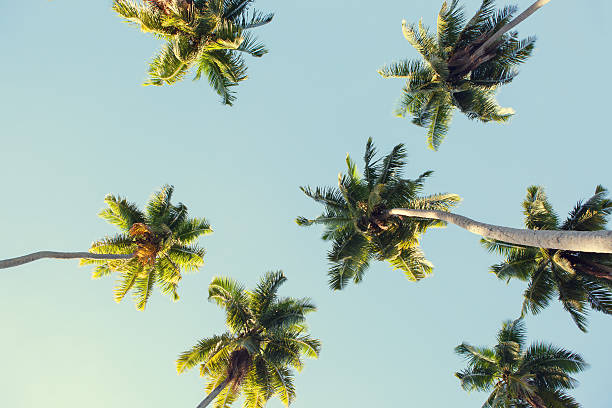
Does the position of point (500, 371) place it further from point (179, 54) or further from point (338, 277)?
point (179, 54)

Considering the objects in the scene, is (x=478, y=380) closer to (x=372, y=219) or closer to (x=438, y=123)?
(x=372, y=219)

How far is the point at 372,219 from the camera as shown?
1488 cm

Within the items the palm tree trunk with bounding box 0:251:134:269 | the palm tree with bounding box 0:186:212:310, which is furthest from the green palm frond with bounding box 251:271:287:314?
Answer: the palm tree trunk with bounding box 0:251:134:269

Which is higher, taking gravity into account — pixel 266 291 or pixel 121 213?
pixel 121 213

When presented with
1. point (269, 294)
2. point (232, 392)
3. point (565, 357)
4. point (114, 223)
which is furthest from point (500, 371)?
point (114, 223)

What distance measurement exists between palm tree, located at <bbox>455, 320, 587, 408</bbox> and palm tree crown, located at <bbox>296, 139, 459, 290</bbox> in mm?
4914

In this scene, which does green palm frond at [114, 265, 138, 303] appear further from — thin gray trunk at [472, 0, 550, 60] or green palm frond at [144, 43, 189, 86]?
thin gray trunk at [472, 0, 550, 60]

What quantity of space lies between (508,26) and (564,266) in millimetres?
9922

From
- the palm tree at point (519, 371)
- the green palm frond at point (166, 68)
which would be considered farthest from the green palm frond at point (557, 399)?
the green palm frond at point (166, 68)

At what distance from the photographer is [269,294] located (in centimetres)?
1525

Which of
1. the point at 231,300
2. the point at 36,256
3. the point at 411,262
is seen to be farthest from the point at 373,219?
the point at 36,256

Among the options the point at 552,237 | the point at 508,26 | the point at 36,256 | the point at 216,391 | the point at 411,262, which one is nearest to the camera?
the point at 552,237

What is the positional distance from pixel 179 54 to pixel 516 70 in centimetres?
1561

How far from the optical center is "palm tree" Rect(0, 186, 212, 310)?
1523 centimetres
